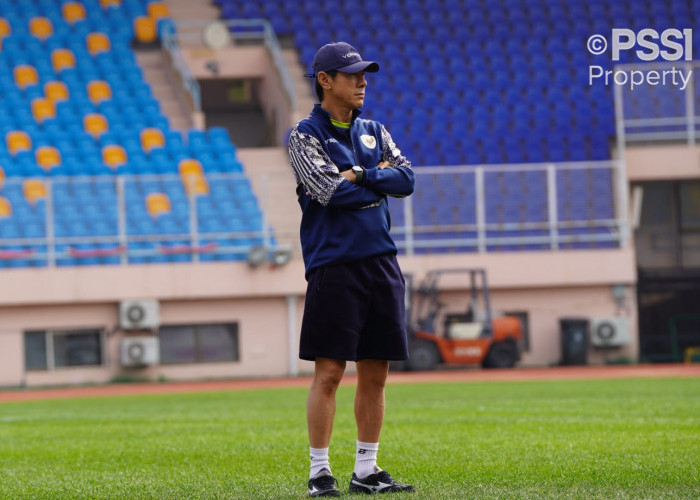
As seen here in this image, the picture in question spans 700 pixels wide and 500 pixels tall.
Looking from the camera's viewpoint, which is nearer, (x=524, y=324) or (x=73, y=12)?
(x=524, y=324)

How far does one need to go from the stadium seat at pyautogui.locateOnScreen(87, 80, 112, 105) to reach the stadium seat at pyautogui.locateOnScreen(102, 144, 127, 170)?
1.91 meters

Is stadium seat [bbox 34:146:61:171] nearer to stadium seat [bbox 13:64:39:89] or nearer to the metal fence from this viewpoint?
the metal fence

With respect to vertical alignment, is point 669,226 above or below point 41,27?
below

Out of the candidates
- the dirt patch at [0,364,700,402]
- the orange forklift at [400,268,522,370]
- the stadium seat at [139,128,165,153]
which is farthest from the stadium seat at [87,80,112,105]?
the orange forklift at [400,268,522,370]

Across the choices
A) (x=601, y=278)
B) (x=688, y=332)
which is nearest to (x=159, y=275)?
(x=601, y=278)

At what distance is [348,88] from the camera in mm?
5516

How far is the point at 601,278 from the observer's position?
24328 millimetres

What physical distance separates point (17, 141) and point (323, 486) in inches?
852

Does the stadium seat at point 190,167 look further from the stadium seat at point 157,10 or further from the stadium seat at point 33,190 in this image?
the stadium seat at point 157,10

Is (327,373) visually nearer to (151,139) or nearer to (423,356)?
(423,356)

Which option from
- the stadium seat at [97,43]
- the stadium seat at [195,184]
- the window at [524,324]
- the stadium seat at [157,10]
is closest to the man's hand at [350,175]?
the stadium seat at [195,184]

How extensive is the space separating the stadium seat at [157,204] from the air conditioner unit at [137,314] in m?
1.85

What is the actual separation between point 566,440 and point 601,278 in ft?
55.0

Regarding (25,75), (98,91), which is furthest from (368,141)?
(25,75)
